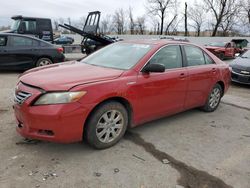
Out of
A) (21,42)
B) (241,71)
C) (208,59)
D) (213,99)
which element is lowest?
(213,99)

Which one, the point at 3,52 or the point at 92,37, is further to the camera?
the point at 92,37

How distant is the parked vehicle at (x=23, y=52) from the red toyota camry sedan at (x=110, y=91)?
5513 mm

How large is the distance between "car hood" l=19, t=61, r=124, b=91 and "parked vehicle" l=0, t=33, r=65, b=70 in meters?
5.86

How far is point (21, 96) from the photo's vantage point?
3498 mm

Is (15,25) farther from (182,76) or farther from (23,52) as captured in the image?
(182,76)

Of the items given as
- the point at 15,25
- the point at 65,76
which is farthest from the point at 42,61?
the point at 65,76

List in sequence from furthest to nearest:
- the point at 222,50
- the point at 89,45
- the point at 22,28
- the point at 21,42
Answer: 1. the point at 222,50
2. the point at 89,45
3. the point at 22,28
4. the point at 21,42

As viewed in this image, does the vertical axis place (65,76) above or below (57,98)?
above

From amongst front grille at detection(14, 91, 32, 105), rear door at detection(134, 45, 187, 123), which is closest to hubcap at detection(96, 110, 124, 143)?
rear door at detection(134, 45, 187, 123)

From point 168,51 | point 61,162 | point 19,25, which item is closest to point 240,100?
point 168,51

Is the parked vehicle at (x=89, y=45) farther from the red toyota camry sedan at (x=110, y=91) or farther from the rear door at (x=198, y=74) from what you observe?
the red toyota camry sedan at (x=110, y=91)

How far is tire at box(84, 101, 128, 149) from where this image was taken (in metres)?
3.59

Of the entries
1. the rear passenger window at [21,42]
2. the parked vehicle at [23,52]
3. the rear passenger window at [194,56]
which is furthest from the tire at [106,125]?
the rear passenger window at [21,42]

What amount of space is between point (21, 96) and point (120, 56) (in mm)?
1771
